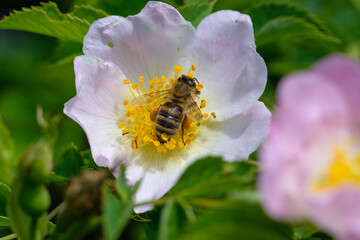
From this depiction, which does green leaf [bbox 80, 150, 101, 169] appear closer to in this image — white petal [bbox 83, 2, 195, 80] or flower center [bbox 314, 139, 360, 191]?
white petal [bbox 83, 2, 195, 80]

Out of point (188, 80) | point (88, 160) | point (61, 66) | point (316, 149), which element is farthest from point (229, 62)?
point (61, 66)

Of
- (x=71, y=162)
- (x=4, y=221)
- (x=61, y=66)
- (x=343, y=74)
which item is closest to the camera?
(x=343, y=74)

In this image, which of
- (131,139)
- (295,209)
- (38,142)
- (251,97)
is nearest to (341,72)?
(295,209)

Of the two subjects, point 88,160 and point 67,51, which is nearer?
point 88,160

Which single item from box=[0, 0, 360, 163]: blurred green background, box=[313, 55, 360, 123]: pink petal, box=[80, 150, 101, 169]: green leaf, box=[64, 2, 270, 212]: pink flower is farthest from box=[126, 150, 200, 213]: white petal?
box=[0, 0, 360, 163]: blurred green background

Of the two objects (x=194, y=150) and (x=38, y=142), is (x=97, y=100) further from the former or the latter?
(x=38, y=142)

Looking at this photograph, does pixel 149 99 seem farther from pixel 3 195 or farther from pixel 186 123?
pixel 3 195

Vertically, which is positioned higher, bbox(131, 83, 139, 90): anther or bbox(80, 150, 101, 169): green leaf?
bbox(131, 83, 139, 90): anther

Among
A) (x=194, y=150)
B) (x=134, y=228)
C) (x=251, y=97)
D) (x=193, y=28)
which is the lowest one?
(x=134, y=228)
